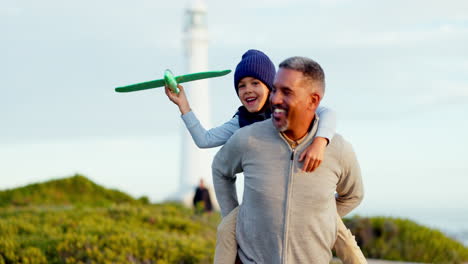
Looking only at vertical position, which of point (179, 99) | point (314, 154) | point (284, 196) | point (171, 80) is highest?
point (171, 80)

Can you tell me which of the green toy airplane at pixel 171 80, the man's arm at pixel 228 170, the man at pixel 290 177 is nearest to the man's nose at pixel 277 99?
the man at pixel 290 177

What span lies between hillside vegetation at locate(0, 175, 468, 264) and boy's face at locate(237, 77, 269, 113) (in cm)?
450

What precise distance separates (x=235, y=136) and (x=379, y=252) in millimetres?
8892

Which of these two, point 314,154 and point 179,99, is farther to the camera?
point 179,99

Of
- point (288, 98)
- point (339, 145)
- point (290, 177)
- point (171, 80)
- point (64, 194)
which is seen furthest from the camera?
point (64, 194)

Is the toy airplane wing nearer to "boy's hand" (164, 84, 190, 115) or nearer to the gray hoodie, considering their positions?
"boy's hand" (164, 84, 190, 115)

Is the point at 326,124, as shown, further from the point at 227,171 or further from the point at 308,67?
the point at 227,171

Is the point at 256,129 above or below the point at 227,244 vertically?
above

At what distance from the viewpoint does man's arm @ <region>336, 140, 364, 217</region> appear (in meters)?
3.84

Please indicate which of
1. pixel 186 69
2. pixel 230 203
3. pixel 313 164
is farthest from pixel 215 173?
pixel 186 69

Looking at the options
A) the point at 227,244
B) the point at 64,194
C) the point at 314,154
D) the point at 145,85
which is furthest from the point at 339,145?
the point at 64,194

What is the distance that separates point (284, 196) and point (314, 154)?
0.95 ft

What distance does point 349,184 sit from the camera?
3988 mm

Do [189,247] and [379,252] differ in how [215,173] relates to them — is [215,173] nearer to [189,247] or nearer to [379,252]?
→ [189,247]
